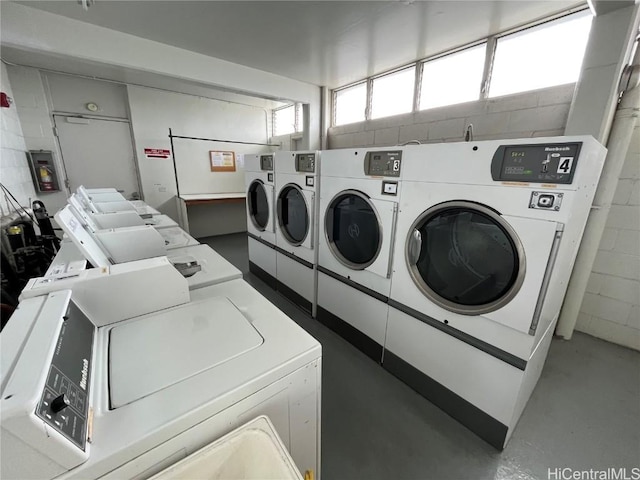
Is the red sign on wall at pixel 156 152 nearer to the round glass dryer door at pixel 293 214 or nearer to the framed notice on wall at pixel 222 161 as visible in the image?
the framed notice on wall at pixel 222 161

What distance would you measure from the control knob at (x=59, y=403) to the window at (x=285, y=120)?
546 centimetres

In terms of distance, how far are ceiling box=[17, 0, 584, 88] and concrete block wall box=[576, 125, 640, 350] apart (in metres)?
1.53

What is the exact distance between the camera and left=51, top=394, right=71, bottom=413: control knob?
1.81 ft

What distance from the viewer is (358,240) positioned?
2051 mm

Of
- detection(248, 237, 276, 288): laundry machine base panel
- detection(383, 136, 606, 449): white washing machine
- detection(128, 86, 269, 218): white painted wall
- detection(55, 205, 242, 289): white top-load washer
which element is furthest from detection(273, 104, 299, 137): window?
detection(383, 136, 606, 449): white washing machine

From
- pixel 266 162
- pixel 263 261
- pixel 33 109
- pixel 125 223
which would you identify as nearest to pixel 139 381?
pixel 125 223

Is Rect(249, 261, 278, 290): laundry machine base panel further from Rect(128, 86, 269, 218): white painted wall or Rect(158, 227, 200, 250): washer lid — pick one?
Rect(128, 86, 269, 218): white painted wall

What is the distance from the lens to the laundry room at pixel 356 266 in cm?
74

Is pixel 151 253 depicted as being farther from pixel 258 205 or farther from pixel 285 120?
pixel 285 120

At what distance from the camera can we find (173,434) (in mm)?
672

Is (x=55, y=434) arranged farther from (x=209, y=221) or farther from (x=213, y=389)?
(x=209, y=221)

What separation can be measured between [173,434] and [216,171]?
208 inches

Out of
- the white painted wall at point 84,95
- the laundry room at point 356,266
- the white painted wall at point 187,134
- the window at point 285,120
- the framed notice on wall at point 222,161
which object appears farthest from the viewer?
the window at point 285,120

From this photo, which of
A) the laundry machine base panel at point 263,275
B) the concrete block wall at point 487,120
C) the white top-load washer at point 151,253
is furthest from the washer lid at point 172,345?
the concrete block wall at point 487,120
